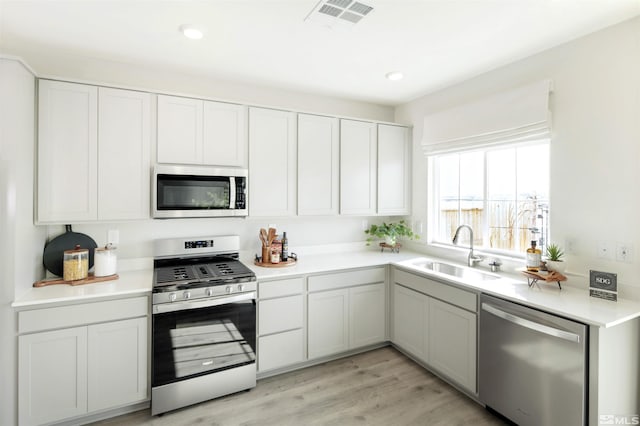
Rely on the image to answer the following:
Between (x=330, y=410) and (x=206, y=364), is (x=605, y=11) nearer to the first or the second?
(x=330, y=410)

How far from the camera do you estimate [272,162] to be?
2.98 m

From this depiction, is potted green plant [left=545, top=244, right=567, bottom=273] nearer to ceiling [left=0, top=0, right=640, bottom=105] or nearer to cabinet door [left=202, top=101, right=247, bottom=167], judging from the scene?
ceiling [left=0, top=0, right=640, bottom=105]

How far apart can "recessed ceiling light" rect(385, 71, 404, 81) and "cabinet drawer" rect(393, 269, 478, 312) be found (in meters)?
1.80

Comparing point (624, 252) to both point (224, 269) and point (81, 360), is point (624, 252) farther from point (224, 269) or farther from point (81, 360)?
point (81, 360)

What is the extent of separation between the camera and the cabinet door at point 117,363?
83.2 inches

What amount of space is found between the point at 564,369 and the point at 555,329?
213 millimetres

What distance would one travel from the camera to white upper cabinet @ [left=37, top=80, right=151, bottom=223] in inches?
87.4

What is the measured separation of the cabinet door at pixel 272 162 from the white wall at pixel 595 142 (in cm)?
201

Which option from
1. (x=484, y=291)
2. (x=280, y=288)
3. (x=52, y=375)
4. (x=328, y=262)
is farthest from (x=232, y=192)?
(x=484, y=291)

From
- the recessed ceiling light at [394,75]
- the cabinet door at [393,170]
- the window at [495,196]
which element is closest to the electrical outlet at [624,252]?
the window at [495,196]

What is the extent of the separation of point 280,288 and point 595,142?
2.51 metres

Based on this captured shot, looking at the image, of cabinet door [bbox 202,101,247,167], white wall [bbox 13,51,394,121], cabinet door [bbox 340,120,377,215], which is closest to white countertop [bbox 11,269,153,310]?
cabinet door [bbox 202,101,247,167]

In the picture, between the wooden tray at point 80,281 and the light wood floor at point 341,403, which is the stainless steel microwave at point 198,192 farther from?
the light wood floor at point 341,403

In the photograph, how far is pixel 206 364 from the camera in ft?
7.73
